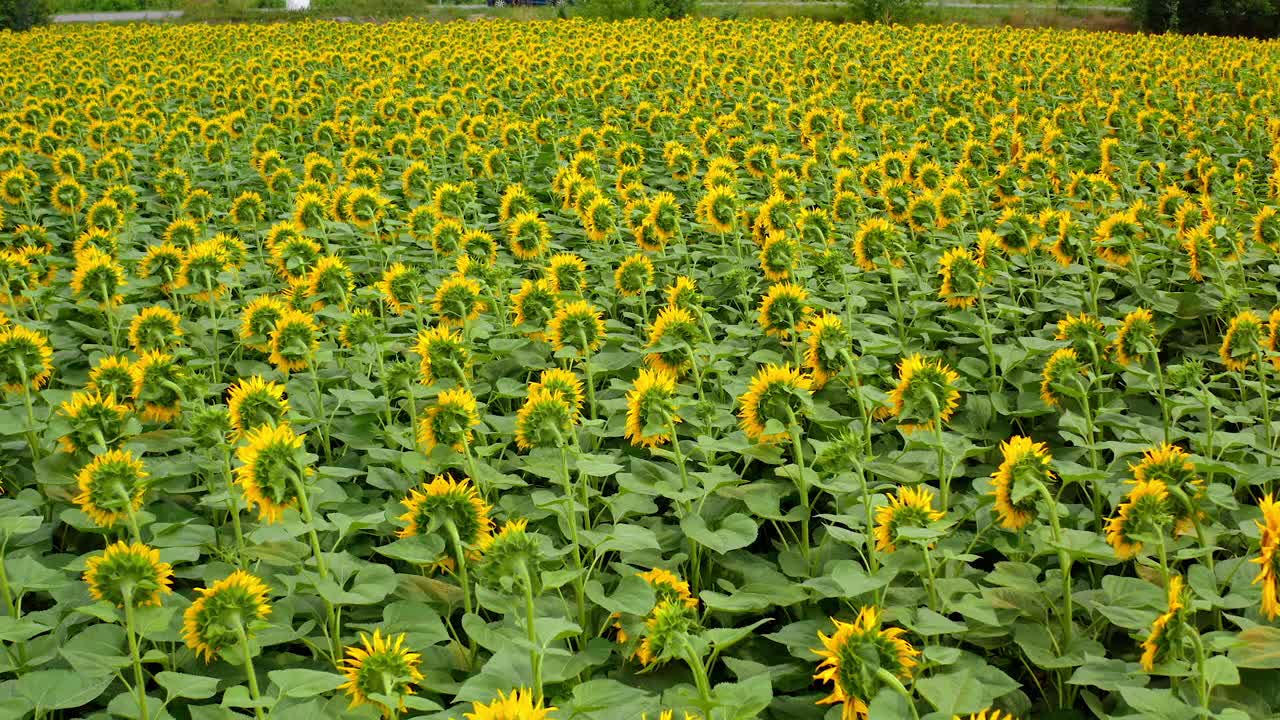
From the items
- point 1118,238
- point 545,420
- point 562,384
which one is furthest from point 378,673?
point 1118,238

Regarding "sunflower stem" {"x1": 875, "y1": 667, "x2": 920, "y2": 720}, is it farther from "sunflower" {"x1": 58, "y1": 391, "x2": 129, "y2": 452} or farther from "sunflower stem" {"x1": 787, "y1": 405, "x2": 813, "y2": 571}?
"sunflower" {"x1": 58, "y1": 391, "x2": 129, "y2": 452}

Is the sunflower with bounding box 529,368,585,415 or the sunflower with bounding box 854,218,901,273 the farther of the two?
the sunflower with bounding box 854,218,901,273

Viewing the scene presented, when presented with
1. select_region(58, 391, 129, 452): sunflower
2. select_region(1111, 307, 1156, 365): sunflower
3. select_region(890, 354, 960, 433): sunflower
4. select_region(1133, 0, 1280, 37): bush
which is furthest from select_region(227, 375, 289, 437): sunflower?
select_region(1133, 0, 1280, 37): bush

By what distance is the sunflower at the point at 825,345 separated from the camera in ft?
9.34

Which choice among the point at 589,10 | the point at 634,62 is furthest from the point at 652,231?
the point at 589,10

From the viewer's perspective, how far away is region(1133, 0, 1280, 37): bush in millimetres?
18469

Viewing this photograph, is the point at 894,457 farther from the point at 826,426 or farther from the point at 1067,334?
the point at 1067,334

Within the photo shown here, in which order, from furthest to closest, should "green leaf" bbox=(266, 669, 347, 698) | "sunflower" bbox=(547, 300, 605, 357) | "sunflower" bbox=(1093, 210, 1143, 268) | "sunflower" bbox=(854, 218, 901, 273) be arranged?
"sunflower" bbox=(1093, 210, 1143, 268) < "sunflower" bbox=(854, 218, 901, 273) < "sunflower" bbox=(547, 300, 605, 357) < "green leaf" bbox=(266, 669, 347, 698)

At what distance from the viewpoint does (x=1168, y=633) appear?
1845 mm

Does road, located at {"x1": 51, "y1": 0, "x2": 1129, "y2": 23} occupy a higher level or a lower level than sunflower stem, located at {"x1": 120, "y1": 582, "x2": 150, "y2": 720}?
higher

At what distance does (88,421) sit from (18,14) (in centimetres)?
2204

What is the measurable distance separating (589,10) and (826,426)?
18.1m

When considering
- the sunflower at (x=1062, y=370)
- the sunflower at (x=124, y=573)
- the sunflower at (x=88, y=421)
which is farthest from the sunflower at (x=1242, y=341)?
the sunflower at (x=88, y=421)

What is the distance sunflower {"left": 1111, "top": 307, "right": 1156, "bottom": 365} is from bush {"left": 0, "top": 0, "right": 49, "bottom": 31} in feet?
74.9
